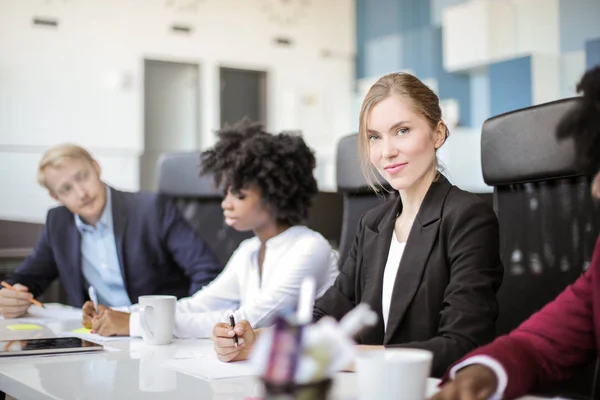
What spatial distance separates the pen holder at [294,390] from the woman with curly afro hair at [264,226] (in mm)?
918

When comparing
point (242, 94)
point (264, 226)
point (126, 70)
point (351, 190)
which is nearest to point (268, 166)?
point (264, 226)

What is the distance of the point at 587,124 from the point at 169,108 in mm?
4800

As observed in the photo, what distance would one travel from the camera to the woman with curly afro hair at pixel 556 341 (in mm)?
812

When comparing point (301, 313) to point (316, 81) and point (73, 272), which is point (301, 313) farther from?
point (316, 81)

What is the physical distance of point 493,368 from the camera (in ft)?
2.64

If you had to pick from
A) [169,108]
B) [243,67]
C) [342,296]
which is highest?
[243,67]

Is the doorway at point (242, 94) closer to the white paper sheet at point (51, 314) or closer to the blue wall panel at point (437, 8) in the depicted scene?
the blue wall panel at point (437, 8)

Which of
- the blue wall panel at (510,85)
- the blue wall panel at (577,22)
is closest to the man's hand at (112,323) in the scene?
the blue wall panel at (510,85)

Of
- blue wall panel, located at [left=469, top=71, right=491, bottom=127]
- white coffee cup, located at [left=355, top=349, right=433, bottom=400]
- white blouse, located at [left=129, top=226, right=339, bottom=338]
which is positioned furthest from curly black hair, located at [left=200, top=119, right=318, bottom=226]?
blue wall panel, located at [left=469, top=71, right=491, bottom=127]

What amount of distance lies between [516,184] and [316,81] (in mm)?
4933

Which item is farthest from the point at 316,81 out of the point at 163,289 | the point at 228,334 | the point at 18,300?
the point at 228,334

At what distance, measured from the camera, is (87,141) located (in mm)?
5059

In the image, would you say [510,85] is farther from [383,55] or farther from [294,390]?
[294,390]

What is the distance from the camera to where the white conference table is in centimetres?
88
